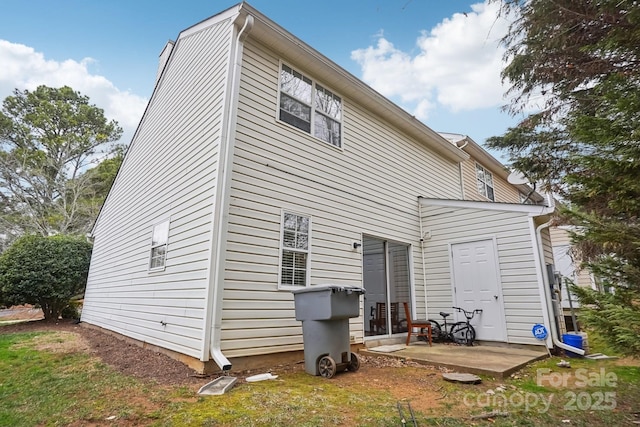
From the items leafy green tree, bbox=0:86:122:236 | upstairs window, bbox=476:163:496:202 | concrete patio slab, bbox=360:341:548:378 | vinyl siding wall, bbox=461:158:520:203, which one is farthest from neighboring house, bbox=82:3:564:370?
leafy green tree, bbox=0:86:122:236

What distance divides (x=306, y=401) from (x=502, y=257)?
5733 millimetres

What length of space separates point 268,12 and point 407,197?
5228 millimetres

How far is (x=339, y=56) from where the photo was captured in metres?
7.02

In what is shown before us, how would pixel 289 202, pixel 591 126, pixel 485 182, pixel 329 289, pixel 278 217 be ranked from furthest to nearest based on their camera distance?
pixel 485 182 < pixel 289 202 < pixel 278 217 < pixel 329 289 < pixel 591 126

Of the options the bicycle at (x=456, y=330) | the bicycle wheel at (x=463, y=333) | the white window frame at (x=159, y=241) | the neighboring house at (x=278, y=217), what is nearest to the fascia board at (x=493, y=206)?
the neighboring house at (x=278, y=217)

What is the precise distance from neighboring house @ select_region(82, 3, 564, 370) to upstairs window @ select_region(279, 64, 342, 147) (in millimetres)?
32

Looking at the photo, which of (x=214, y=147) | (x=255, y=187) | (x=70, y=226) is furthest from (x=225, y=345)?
(x=70, y=226)

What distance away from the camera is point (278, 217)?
5.57 m

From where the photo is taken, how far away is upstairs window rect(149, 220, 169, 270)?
21.0 feet

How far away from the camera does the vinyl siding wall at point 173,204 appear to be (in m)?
5.16

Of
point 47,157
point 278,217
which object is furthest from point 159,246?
point 47,157

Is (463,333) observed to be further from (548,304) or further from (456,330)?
(548,304)

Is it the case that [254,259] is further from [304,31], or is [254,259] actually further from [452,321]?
[452,321]

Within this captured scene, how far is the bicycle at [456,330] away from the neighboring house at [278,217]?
0.69 feet
